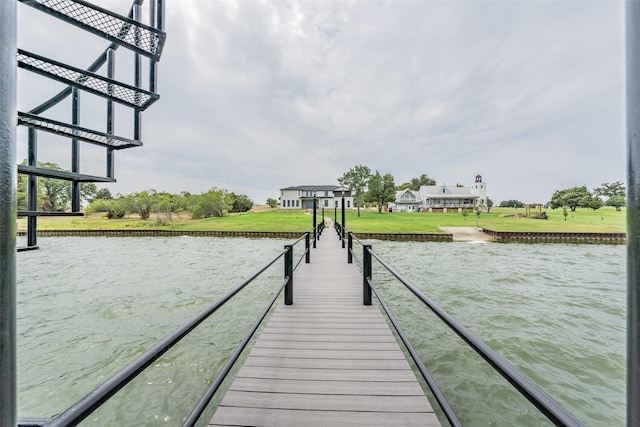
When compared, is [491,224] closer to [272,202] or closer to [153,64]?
[153,64]

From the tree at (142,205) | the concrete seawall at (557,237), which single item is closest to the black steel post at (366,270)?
the concrete seawall at (557,237)

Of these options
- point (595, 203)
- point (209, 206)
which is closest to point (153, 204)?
point (209, 206)

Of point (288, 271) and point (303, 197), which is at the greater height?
point (303, 197)

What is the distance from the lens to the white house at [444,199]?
4806 cm

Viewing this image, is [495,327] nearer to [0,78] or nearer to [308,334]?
[308,334]

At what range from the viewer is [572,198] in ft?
153

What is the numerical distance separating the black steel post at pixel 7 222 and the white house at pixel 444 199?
52598 mm

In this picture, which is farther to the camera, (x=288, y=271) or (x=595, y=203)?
(x=595, y=203)

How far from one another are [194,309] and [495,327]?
24.5 feet

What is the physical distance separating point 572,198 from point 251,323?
63395mm

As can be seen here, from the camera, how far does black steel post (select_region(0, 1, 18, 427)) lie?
0.50 meters

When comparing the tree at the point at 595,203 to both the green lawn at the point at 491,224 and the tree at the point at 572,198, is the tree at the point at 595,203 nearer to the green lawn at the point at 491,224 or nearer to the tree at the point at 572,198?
the tree at the point at 572,198

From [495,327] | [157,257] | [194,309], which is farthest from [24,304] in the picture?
[495,327]

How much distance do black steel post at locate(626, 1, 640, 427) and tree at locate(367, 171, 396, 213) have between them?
130ft
